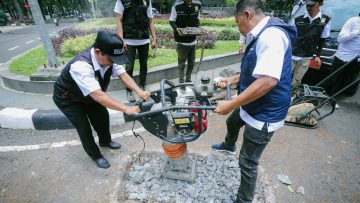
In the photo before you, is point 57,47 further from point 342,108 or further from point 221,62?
point 342,108

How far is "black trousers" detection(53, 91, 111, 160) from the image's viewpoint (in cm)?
249

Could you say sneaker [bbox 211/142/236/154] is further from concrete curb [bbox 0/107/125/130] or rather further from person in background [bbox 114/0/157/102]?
concrete curb [bbox 0/107/125/130]

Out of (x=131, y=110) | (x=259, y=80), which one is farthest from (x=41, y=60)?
(x=259, y=80)

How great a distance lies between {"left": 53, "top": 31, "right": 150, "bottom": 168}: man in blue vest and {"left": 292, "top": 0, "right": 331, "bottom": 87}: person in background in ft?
9.93

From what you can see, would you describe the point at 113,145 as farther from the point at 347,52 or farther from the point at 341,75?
the point at 341,75

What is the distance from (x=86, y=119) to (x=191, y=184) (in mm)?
1425

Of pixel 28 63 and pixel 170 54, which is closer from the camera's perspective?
pixel 28 63

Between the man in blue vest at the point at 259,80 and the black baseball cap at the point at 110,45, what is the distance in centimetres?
107

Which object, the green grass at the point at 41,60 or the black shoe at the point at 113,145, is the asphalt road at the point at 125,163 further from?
the green grass at the point at 41,60

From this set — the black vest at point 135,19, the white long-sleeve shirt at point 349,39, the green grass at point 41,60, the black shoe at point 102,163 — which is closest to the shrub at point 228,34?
the green grass at point 41,60

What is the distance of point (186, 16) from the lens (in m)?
4.30

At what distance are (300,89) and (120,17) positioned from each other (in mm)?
3302

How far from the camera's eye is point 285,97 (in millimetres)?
1763

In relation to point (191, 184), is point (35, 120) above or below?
above
